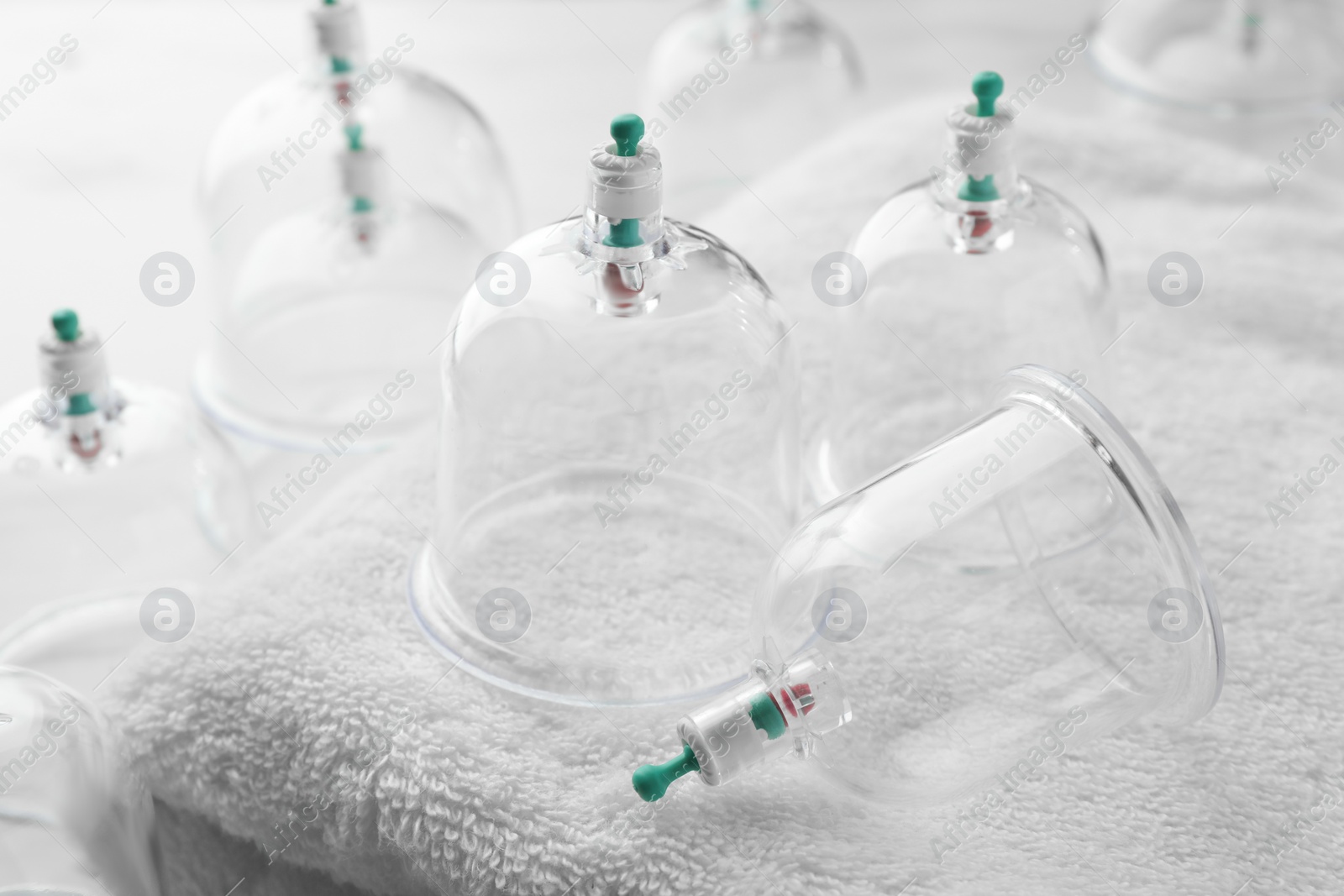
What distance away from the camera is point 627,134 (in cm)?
82

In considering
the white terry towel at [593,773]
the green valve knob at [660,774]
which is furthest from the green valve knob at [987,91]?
the green valve knob at [660,774]

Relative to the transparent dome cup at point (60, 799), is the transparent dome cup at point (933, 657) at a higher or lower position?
higher

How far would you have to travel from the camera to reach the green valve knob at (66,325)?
39.8 inches

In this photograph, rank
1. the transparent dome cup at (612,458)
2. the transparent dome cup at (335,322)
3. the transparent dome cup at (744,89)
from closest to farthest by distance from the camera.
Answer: the transparent dome cup at (612,458), the transparent dome cup at (335,322), the transparent dome cup at (744,89)

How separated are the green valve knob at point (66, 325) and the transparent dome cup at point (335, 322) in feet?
0.94

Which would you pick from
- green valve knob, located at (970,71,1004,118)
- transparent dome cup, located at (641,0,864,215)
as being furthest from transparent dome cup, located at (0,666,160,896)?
transparent dome cup, located at (641,0,864,215)

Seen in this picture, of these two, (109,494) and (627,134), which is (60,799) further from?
(627,134)

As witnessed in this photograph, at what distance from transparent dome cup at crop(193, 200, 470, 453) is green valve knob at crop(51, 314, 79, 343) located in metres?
0.29

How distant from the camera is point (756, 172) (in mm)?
1700

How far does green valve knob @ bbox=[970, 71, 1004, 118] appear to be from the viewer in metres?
0.93

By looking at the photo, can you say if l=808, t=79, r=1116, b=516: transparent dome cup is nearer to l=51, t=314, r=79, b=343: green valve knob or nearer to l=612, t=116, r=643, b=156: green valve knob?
l=612, t=116, r=643, b=156: green valve knob

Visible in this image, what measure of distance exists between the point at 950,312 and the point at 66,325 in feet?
2.02

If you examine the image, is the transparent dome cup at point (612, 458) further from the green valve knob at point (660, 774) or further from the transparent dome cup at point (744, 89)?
the transparent dome cup at point (744, 89)


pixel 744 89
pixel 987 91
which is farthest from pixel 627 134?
pixel 744 89
